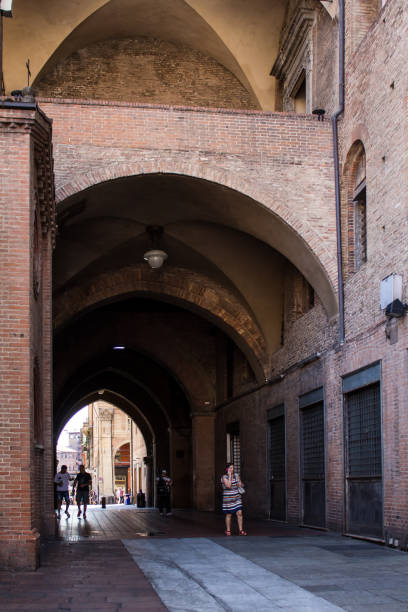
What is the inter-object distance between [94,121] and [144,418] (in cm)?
2517

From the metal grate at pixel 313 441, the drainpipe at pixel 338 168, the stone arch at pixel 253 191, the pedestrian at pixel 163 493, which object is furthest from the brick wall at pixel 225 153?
the pedestrian at pixel 163 493

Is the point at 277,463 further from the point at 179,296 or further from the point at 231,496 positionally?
the point at 179,296

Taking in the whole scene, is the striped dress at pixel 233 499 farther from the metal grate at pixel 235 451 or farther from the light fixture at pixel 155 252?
the metal grate at pixel 235 451

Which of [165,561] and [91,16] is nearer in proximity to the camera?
[165,561]

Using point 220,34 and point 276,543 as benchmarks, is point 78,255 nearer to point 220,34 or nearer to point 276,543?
point 220,34

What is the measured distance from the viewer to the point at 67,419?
37.7 metres

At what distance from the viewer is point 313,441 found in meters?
15.6

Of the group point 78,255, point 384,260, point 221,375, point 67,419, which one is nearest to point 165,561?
point 384,260

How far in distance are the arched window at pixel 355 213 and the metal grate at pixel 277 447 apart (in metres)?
5.01

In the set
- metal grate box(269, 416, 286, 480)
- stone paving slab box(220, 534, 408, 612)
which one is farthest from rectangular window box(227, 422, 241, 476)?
stone paving slab box(220, 534, 408, 612)

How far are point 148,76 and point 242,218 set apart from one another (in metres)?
5.97

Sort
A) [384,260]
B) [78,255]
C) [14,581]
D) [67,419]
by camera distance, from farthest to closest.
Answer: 1. [67,419]
2. [78,255]
3. [384,260]
4. [14,581]

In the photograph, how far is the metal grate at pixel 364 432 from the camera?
12.5 m

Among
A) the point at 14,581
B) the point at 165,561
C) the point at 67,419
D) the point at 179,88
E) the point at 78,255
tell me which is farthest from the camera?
the point at 67,419
